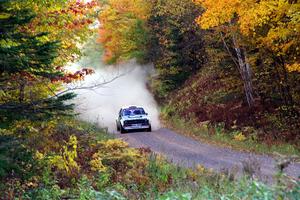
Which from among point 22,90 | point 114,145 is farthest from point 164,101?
point 22,90

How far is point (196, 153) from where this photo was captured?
20.6m

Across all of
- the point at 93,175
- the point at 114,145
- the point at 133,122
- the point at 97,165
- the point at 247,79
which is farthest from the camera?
the point at 133,122

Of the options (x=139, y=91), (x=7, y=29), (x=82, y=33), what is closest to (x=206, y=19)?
(x=82, y=33)

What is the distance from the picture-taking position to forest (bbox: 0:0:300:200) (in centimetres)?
1038

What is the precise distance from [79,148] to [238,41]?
11.0 meters

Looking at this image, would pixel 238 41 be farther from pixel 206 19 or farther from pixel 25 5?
pixel 25 5

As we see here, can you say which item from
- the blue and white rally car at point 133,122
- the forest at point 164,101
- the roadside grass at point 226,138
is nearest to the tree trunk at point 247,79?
the forest at point 164,101

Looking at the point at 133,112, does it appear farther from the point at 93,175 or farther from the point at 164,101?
the point at 93,175

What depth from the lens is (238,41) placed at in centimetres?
2298

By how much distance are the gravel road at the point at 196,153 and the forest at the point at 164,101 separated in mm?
1028

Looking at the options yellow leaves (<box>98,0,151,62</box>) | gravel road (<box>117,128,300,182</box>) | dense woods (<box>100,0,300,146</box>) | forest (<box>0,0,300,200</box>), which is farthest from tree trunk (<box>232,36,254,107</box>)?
yellow leaves (<box>98,0,151,62</box>)

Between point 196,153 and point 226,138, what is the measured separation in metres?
3.73

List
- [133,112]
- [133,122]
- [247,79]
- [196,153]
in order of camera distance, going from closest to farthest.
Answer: [196,153] < [247,79] < [133,122] < [133,112]

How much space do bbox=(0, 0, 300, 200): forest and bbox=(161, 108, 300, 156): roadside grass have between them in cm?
8
